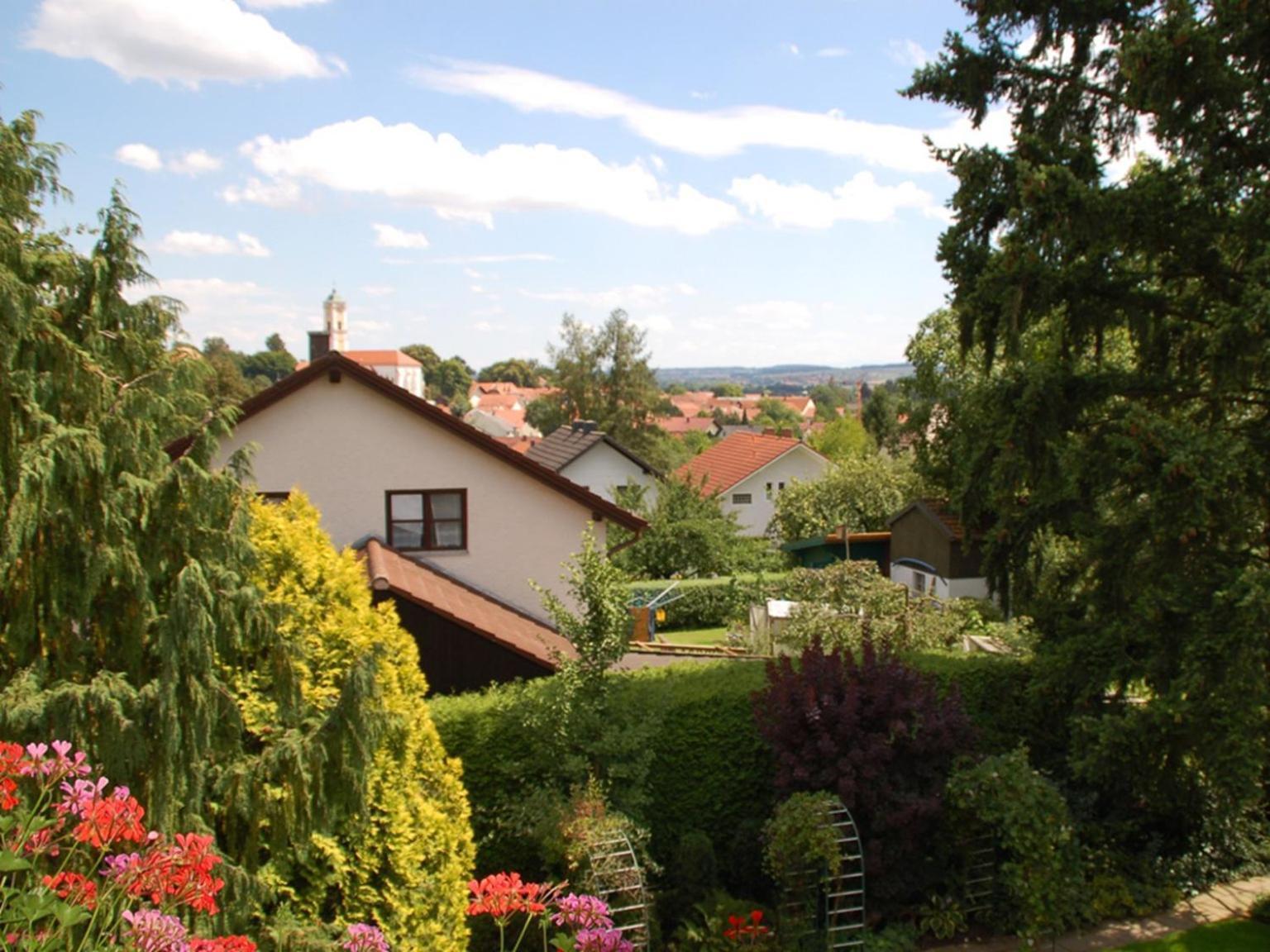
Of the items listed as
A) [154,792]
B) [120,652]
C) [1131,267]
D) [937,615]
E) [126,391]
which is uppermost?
[1131,267]

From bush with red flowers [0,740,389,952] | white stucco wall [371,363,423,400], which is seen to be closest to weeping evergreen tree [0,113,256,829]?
bush with red flowers [0,740,389,952]

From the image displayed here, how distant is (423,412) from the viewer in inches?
657

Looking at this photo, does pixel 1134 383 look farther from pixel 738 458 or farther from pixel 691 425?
pixel 691 425

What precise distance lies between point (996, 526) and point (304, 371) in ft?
→ 35.1

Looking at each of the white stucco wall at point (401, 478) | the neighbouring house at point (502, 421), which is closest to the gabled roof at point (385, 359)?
the neighbouring house at point (502, 421)

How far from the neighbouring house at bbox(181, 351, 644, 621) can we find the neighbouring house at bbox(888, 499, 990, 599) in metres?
15.3

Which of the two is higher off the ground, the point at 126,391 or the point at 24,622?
the point at 126,391

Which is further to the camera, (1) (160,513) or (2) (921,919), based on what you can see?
(2) (921,919)

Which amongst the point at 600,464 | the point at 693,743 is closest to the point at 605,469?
the point at 600,464

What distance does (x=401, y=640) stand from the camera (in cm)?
883

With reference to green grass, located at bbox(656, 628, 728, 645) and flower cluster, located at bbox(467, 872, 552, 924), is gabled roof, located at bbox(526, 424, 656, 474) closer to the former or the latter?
green grass, located at bbox(656, 628, 728, 645)

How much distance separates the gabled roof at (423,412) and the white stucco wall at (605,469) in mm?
27559

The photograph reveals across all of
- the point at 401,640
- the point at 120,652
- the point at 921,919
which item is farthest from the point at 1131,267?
the point at 120,652

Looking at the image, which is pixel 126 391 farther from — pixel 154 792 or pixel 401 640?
pixel 401 640
